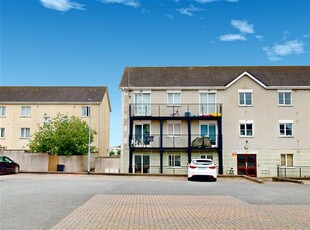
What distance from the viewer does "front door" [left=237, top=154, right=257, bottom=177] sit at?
3306 centimetres

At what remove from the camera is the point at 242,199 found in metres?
13.9

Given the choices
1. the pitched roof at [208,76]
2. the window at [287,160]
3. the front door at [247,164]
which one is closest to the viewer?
the front door at [247,164]

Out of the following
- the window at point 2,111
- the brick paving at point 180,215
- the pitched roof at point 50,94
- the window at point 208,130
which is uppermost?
the pitched roof at point 50,94

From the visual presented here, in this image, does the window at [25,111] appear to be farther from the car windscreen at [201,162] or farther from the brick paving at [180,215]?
the brick paving at [180,215]

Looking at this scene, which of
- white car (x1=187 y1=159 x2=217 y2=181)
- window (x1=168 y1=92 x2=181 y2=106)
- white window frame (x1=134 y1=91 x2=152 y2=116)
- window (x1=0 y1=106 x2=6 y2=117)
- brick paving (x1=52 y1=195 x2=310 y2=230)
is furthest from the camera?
window (x1=0 y1=106 x2=6 y2=117)

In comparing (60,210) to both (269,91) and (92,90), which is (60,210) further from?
(92,90)

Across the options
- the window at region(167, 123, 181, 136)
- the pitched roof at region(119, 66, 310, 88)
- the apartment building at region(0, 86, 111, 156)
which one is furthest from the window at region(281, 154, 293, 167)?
the apartment building at region(0, 86, 111, 156)

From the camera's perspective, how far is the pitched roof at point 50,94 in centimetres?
4525

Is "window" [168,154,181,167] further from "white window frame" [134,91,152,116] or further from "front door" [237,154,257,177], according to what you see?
"front door" [237,154,257,177]

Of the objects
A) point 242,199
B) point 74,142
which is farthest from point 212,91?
point 242,199

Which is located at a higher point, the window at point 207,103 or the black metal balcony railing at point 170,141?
the window at point 207,103

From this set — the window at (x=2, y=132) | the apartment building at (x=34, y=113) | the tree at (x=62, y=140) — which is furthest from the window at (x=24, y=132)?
the tree at (x=62, y=140)

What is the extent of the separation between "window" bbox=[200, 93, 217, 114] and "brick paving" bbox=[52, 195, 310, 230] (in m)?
21.1

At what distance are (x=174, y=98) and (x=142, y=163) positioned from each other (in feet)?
21.6
